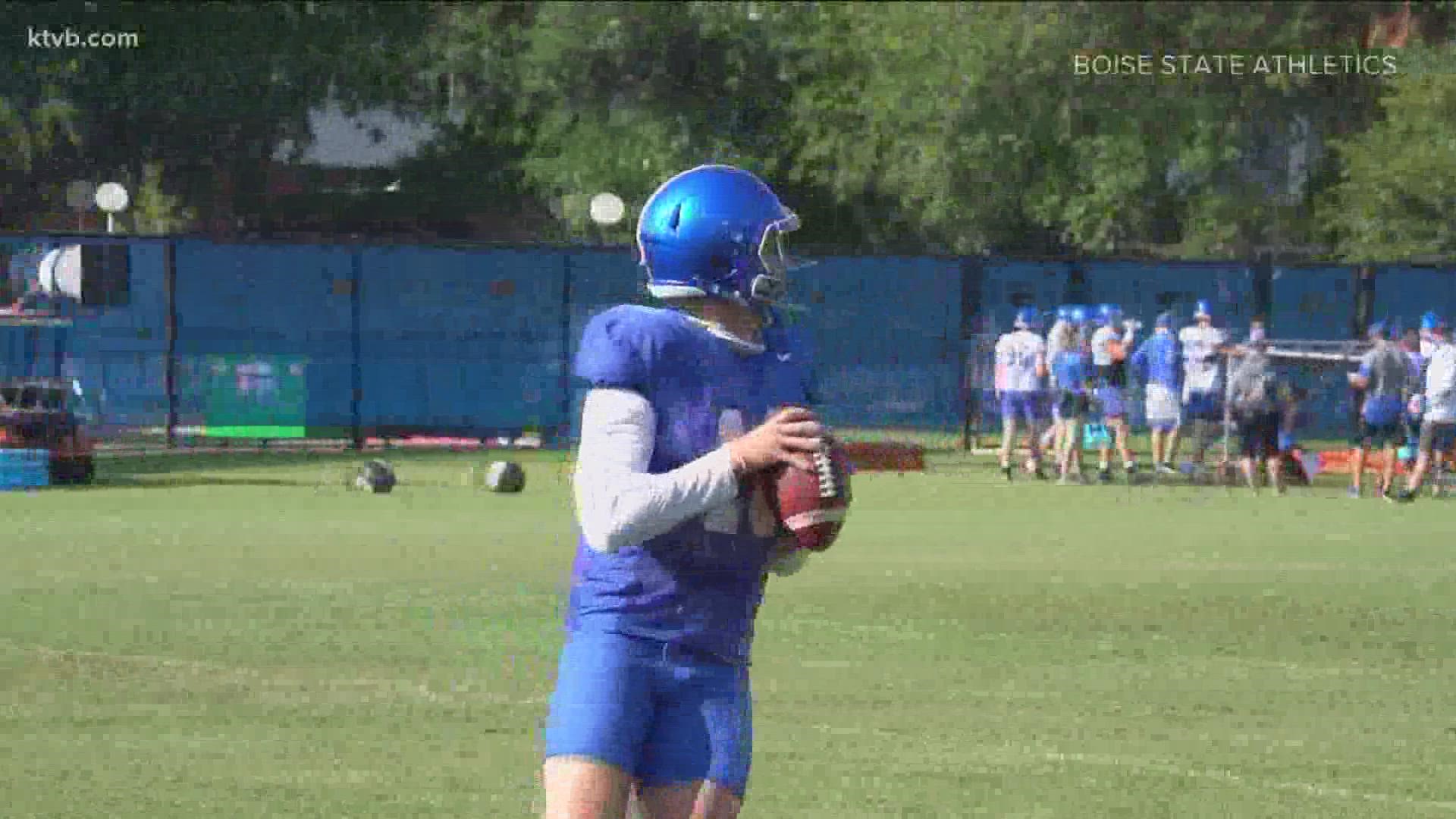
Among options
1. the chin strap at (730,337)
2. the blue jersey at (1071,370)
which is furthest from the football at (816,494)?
the blue jersey at (1071,370)

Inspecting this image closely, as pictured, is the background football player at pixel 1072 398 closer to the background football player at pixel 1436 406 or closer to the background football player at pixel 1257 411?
the background football player at pixel 1257 411

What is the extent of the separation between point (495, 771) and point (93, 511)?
14362 mm

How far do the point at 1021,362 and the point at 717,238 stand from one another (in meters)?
26.2

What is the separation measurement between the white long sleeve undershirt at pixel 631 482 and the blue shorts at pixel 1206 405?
27.7 metres

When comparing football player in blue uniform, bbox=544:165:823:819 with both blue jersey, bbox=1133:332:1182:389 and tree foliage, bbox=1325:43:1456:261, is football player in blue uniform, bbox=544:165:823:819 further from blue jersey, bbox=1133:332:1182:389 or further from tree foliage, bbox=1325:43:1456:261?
tree foliage, bbox=1325:43:1456:261

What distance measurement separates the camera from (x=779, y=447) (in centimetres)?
539

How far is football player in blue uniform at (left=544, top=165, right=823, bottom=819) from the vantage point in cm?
541

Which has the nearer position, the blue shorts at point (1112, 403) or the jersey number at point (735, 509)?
the jersey number at point (735, 509)

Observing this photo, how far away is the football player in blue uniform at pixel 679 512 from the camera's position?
5.41 meters

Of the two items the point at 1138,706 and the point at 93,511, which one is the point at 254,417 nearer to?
the point at 93,511

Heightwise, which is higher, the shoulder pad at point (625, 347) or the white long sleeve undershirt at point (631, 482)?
the shoulder pad at point (625, 347)

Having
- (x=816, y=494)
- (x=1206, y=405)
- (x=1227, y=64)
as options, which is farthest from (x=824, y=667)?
(x=1227, y=64)

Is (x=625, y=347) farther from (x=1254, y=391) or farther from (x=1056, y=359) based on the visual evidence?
(x=1056, y=359)

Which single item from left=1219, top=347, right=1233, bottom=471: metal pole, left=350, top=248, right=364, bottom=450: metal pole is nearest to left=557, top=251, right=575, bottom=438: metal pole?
left=350, top=248, right=364, bottom=450: metal pole
